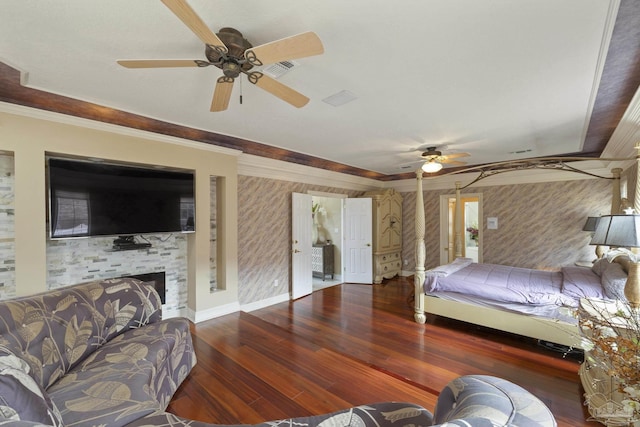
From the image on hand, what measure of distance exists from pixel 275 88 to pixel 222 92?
401mm

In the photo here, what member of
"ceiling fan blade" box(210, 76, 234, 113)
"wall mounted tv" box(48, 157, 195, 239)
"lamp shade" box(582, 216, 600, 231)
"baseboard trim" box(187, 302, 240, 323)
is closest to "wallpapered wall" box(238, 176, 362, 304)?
"baseboard trim" box(187, 302, 240, 323)

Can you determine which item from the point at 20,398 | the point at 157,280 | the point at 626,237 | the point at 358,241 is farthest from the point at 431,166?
the point at 20,398

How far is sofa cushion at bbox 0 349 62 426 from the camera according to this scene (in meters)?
0.93

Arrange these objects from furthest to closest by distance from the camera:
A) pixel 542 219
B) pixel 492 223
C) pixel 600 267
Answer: pixel 492 223 < pixel 542 219 < pixel 600 267

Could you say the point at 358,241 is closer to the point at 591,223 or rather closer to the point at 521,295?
the point at 521,295

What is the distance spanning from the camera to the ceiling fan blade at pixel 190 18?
3.60ft

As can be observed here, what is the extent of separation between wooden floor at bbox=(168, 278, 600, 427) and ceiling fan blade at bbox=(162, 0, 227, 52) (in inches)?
90.7

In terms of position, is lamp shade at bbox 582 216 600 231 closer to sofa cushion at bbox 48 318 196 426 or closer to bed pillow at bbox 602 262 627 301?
bed pillow at bbox 602 262 627 301

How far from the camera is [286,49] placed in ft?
4.62

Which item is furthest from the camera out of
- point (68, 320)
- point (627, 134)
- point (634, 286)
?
point (627, 134)

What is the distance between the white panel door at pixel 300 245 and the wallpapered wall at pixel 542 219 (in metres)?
3.77

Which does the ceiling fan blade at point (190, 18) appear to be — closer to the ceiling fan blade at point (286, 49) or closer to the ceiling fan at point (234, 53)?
the ceiling fan at point (234, 53)

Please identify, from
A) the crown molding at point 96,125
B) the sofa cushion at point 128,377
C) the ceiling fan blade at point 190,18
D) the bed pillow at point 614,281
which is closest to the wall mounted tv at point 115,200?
the crown molding at point 96,125

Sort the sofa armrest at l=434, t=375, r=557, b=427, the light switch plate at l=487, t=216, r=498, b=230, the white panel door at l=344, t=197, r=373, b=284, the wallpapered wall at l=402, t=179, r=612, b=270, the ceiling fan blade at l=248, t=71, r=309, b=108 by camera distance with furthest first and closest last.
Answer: the white panel door at l=344, t=197, r=373, b=284 < the light switch plate at l=487, t=216, r=498, b=230 < the wallpapered wall at l=402, t=179, r=612, b=270 < the ceiling fan blade at l=248, t=71, r=309, b=108 < the sofa armrest at l=434, t=375, r=557, b=427
